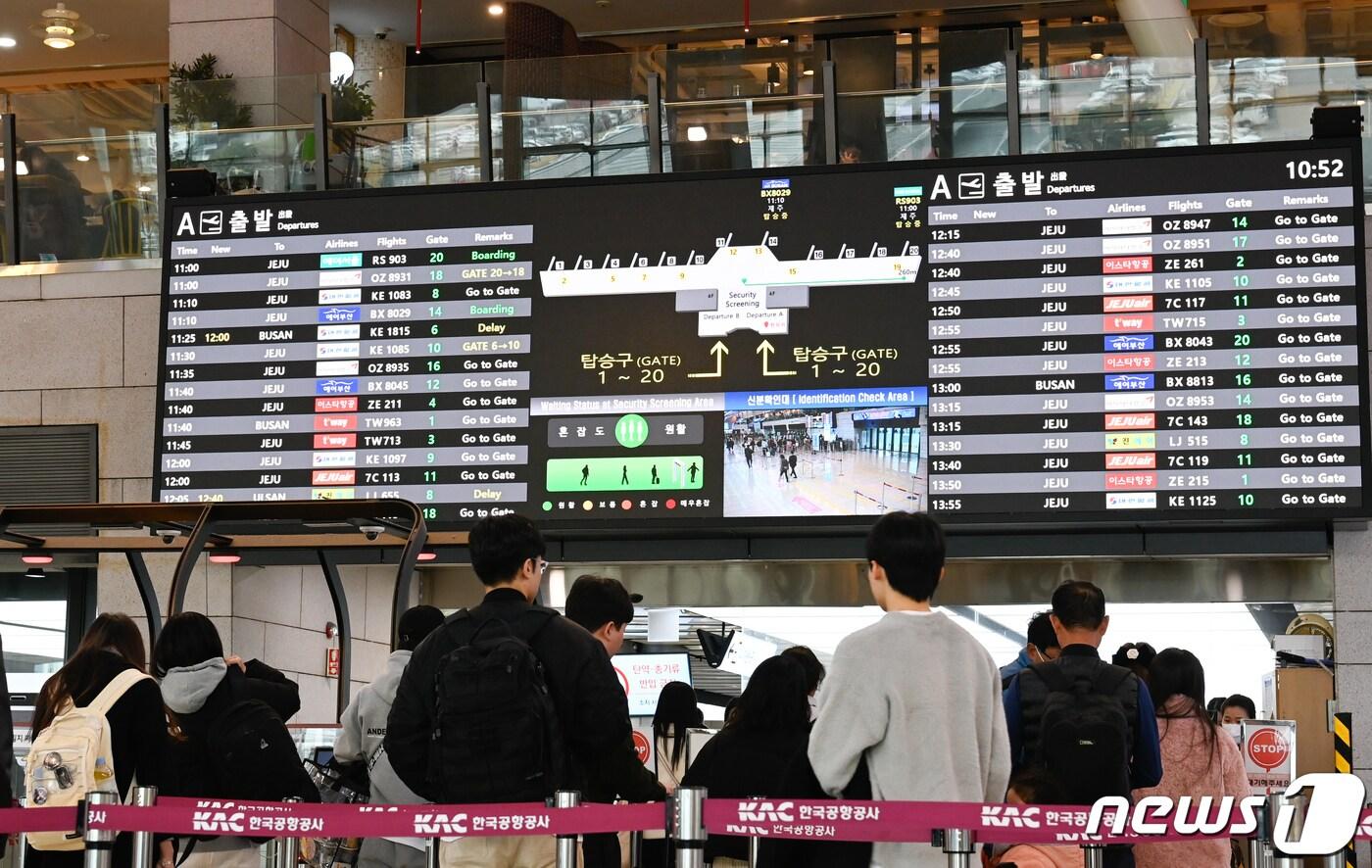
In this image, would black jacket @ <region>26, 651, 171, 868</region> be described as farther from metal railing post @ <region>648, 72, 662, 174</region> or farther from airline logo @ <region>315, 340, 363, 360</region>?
metal railing post @ <region>648, 72, 662, 174</region>

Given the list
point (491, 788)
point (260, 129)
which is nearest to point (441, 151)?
point (260, 129)

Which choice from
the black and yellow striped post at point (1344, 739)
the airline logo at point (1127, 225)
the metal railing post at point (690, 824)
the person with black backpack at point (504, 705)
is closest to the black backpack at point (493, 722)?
the person with black backpack at point (504, 705)

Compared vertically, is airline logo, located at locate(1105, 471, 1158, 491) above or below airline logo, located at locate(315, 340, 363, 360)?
below

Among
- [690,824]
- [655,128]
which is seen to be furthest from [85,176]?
[690,824]

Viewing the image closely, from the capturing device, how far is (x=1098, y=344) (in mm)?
7996

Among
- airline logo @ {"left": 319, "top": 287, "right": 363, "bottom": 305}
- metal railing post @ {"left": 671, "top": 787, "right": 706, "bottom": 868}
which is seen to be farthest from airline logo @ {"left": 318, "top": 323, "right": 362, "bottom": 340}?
metal railing post @ {"left": 671, "top": 787, "right": 706, "bottom": 868}

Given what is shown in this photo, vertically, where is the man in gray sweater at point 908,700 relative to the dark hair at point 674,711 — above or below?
above

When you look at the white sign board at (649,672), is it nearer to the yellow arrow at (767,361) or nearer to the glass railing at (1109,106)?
the yellow arrow at (767,361)

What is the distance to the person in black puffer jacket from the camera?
16.7 feet

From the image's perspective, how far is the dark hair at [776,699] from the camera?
15.4 ft

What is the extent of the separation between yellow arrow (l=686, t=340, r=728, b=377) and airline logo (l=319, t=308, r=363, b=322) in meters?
1.92

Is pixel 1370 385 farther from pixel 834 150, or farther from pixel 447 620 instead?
pixel 447 620

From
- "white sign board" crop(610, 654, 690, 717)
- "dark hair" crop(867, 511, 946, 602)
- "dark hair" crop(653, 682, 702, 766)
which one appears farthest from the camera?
"white sign board" crop(610, 654, 690, 717)

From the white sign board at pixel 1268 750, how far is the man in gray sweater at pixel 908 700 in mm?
4643
